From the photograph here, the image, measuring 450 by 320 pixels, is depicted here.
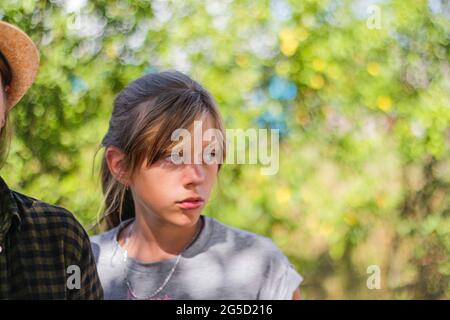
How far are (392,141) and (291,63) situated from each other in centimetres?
62

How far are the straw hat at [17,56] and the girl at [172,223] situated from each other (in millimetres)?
388

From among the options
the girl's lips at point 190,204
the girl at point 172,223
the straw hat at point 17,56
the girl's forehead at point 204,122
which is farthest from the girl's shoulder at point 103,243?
the straw hat at point 17,56

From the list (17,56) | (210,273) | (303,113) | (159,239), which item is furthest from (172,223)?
(303,113)

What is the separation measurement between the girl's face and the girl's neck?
1.5 inches

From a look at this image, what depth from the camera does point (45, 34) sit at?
3289mm

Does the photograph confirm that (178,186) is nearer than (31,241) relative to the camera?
No

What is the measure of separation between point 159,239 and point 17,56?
67cm

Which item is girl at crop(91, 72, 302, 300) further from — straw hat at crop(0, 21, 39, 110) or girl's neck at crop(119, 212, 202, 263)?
straw hat at crop(0, 21, 39, 110)

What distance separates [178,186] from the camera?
2107mm

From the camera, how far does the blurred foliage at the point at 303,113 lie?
331 centimetres

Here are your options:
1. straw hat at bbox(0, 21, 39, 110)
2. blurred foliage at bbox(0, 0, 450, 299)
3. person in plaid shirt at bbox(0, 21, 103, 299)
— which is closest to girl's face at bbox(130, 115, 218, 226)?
person in plaid shirt at bbox(0, 21, 103, 299)

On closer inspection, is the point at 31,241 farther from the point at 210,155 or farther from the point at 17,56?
the point at 210,155

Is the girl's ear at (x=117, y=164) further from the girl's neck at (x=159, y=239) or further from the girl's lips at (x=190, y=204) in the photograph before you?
the girl's lips at (x=190, y=204)

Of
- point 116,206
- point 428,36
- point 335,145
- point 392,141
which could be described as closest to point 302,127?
point 335,145
